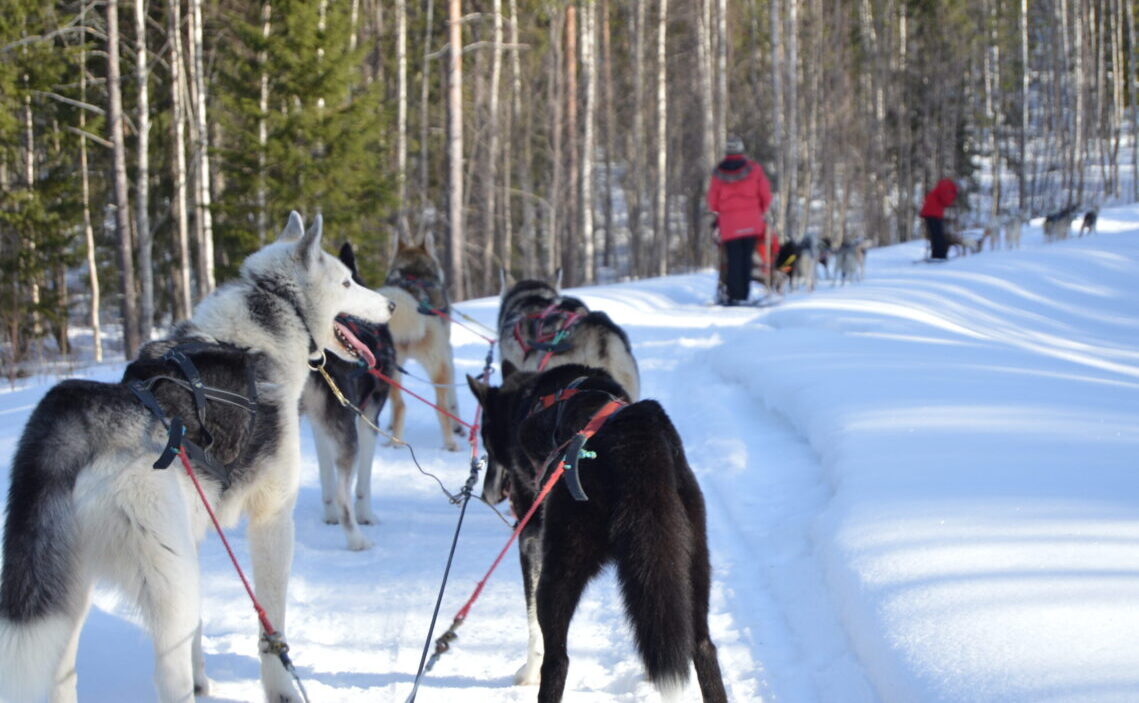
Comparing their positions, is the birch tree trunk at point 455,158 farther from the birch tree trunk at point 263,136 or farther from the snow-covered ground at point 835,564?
the snow-covered ground at point 835,564

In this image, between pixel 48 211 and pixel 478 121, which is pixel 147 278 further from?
pixel 478 121

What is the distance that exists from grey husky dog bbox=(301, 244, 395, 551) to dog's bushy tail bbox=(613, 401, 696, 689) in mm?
2264

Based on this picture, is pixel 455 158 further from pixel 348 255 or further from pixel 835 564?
pixel 835 564

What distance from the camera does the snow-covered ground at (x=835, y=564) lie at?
267cm

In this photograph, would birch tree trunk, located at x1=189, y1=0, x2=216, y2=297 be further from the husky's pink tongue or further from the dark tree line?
the husky's pink tongue

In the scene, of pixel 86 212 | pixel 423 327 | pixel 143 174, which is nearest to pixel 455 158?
pixel 143 174

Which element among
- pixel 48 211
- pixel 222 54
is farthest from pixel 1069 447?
pixel 222 54

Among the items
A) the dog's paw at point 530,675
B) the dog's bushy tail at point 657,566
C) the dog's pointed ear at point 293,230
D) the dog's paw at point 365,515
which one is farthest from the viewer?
the dog's paw at point 365,515

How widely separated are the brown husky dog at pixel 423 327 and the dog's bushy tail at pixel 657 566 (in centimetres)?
402

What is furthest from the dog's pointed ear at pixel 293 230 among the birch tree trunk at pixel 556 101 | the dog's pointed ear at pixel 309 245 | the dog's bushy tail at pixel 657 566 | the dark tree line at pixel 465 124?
the birch tree trunk at pixel 556 101

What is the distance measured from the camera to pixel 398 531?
4887mm

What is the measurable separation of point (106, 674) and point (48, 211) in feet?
56.9

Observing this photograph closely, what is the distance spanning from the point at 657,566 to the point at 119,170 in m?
15.2

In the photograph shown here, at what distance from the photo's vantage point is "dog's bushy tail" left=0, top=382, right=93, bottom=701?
7.21 feet
